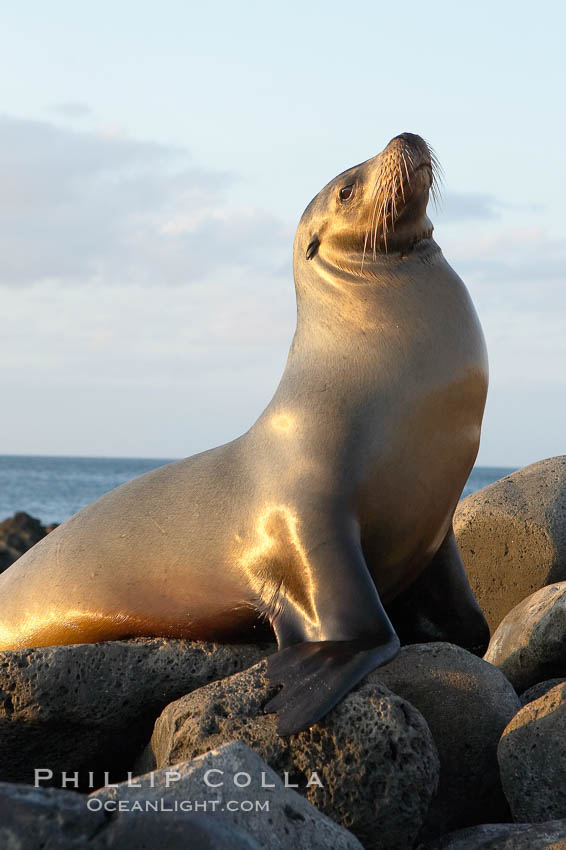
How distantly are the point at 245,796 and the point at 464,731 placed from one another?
169 cm

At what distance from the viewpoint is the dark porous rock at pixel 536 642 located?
562 centimetres

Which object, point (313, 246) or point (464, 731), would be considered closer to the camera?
point (464, 731)

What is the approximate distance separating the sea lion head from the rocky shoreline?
2058 mm

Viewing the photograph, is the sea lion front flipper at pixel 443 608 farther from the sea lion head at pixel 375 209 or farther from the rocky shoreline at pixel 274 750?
the sea lion head at pixel 375 209

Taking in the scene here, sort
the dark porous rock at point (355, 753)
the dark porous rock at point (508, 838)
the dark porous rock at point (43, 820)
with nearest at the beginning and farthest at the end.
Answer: the dark porous rock at point (43, 820) → the dark porous rock at point (508, 838) → the dark porous rock at point (355, 753)

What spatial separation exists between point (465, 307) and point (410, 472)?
37.7 inches

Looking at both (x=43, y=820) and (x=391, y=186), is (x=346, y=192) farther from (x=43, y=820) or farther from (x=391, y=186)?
(x=43, y=820)

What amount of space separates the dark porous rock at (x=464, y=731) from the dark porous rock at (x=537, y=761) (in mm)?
333

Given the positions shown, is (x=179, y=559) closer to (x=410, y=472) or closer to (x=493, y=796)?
(x=410, y=472)

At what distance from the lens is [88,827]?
3.02 m

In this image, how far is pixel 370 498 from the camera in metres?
5.31

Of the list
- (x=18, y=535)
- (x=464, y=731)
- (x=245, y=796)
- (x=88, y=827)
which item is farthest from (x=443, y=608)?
(x=18, y=535)

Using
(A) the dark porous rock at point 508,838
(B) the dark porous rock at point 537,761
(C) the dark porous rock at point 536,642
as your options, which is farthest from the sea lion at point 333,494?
(A) the dark porous rock at point 508,838

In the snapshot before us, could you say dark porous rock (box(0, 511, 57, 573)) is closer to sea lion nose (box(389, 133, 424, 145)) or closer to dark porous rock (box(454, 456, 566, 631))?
dark porous rock (box(454, 456, 566, 631))
